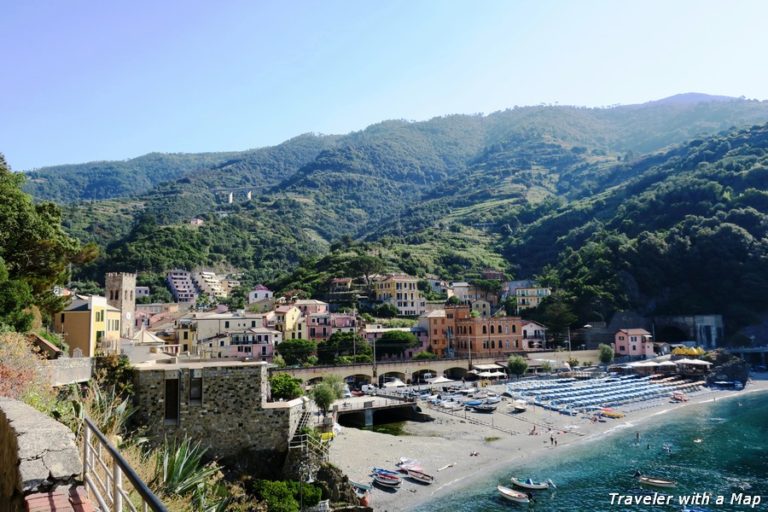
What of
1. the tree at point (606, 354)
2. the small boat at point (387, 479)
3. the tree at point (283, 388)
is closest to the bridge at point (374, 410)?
the tree at point (283, 388)

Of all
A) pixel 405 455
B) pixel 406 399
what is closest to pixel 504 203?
pixel 406 399

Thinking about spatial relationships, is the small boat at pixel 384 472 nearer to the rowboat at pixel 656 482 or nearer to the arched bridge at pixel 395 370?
the rowboat at pixel 656 482

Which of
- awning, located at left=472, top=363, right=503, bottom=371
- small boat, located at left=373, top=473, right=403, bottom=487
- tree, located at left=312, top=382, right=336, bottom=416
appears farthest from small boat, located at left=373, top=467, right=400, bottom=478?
awning, located at left=472, top=363, right=503, bottom=371

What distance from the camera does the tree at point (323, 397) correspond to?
40.7m

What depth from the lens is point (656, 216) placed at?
353ft

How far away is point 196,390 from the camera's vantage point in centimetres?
→ 1631

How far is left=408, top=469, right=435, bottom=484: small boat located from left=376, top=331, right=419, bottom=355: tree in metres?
35.0

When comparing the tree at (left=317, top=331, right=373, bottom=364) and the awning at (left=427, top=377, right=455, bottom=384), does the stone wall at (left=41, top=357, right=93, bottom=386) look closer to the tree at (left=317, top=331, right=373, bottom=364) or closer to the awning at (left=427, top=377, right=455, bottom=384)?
the awning at (left=427, top=377, right=455, bottom=384)

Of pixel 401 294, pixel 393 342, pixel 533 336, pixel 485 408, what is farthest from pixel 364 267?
pixel 485 408

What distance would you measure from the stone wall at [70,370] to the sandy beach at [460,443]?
1518 cm

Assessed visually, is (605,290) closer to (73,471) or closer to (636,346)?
(636,346)

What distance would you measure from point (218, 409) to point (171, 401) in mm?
1355

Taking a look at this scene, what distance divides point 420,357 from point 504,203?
119677mm

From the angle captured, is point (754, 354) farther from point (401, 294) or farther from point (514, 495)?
point (514, 495)
